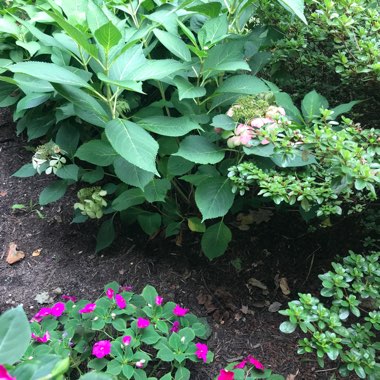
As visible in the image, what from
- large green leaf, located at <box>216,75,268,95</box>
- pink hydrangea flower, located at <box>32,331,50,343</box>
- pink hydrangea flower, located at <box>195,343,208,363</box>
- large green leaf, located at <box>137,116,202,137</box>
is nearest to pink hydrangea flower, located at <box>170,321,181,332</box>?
pink hydrangea flower, located at <box>195,343,208,363</box>

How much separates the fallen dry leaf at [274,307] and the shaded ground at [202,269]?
17 mm

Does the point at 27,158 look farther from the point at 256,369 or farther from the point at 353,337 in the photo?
the point at 353,337

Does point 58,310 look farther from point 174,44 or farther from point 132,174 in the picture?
point 174,44

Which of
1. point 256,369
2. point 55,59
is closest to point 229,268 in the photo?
point 256,369

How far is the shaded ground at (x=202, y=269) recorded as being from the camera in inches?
79.7

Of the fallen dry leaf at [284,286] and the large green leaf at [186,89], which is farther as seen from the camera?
the fallen dry leaf at [284,286]

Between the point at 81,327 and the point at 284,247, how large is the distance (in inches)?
42.5

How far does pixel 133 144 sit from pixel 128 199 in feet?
1.50

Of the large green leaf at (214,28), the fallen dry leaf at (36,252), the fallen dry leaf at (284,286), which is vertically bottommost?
the fallen dry leaf at (36,252)

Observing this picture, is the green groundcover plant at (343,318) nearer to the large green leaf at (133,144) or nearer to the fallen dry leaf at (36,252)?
the large green leaf at (133,144)

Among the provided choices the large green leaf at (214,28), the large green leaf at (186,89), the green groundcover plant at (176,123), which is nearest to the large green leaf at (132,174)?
the green groundcover plant at (176,123)

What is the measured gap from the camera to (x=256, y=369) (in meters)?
1.70

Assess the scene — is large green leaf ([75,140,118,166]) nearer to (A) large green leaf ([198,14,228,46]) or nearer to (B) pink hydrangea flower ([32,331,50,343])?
(A) large green leaf ([198,14,228,46])

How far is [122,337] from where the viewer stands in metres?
1.70
